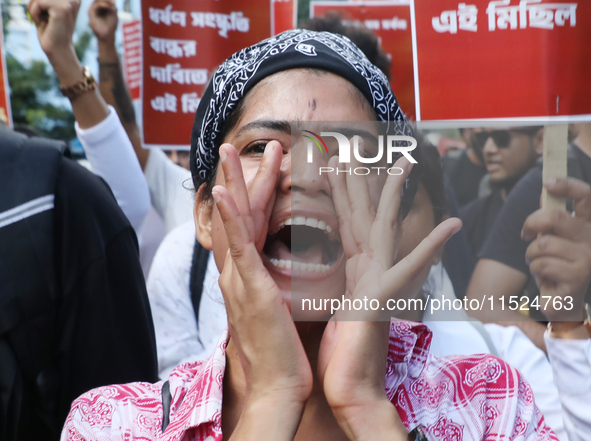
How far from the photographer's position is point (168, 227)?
3.46 m

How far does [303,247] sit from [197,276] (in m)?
1.44

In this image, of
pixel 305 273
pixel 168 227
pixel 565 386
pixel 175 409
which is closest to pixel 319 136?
pixel 305 273

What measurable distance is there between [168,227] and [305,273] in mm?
2344

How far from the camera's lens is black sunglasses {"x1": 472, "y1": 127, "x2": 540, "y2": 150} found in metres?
2.16

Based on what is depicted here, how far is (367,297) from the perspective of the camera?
43.4 inches

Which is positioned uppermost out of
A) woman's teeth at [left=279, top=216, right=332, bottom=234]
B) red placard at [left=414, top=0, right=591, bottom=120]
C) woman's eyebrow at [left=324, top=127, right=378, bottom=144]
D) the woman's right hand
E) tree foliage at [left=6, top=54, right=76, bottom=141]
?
tree foliage at [left=6, top=54, right=76, bottom=141]

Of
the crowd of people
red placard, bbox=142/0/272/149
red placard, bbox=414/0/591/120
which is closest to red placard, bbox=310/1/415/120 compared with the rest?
red placard, bbox=142/0/272/149

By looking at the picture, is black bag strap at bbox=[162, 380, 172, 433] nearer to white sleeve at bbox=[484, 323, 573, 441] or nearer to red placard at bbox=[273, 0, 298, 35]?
white sleeve at bbox=[484, 323, 573, 441]

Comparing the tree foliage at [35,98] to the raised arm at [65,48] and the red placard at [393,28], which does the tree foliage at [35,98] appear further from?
the raised arm at [65,48]

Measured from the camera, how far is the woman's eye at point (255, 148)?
4.41 feet

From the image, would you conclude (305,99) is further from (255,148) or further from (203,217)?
(203,217)

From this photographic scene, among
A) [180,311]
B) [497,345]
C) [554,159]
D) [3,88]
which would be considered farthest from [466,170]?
[3,88]

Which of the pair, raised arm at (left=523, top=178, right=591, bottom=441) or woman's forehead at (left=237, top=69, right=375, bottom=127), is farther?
raised arm at (left=523, top=178, right=591, bottom=441)

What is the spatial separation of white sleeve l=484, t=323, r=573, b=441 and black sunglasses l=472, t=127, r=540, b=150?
0.70 m
